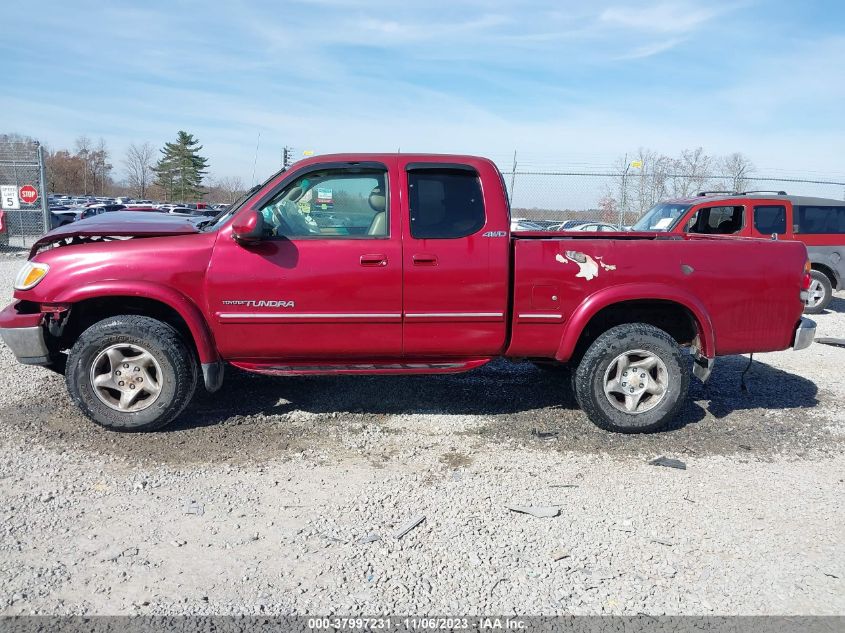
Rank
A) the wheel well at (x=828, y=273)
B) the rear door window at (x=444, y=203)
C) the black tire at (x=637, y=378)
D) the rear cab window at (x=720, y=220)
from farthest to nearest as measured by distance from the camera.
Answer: the wheel well at (x=828, y=273)
the rear cab window at (x=720, y=220)
the black tire at (x=637, y=378)
the rear door window at (x=444, y=203)

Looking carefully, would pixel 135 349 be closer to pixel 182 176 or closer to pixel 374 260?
pixel 374 260

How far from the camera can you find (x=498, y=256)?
4348 mm

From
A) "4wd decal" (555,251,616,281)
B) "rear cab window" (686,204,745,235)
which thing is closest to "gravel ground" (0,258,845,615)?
"4wd decal" (555,251,616,281)

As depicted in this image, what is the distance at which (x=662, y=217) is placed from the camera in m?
9.87

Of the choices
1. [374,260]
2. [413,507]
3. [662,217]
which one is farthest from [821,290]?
[413,507]

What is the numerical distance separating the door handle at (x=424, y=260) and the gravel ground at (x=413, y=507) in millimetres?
1230

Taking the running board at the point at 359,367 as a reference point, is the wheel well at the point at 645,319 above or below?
above

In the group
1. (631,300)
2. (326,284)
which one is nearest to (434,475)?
(326,284)

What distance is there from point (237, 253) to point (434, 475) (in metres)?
1.96

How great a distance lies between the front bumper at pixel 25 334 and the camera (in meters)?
4.28

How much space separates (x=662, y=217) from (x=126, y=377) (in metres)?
8.26

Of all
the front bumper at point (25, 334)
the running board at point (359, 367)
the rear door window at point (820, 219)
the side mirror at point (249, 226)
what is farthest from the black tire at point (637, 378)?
the rear door window at point (820, 219)

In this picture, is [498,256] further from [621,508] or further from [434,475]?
[621,508]

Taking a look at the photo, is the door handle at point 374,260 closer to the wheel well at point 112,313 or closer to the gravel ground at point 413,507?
the gravel ground at point 413,507
